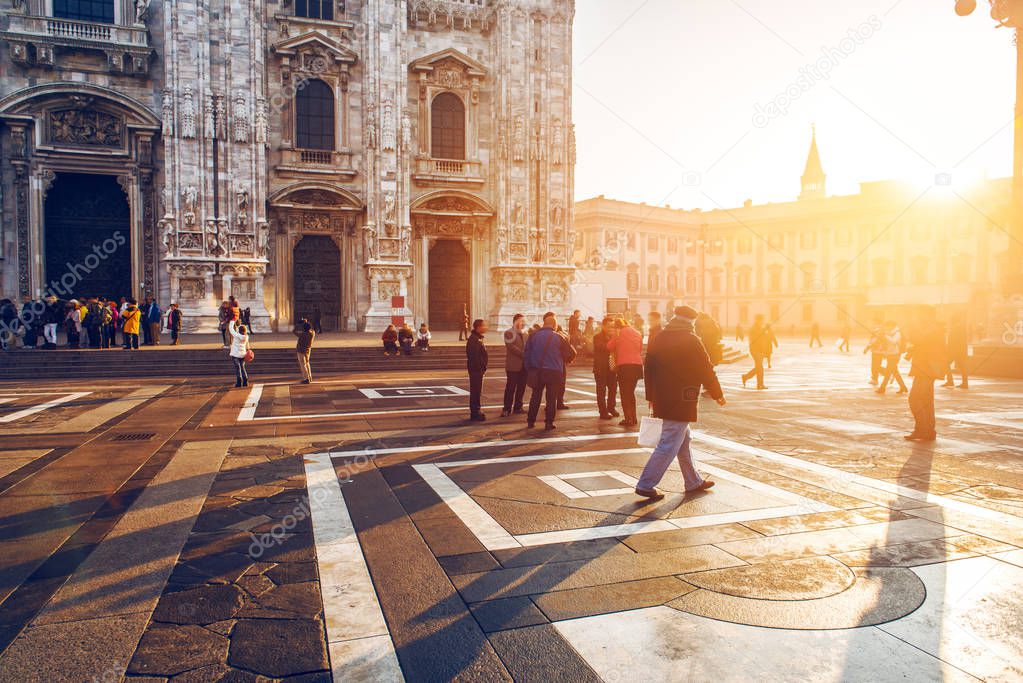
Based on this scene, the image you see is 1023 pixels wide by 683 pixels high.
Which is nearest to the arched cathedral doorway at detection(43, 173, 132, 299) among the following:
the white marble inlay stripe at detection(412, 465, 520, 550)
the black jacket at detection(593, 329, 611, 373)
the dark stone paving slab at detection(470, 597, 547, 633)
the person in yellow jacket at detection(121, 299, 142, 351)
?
the person in yellow jacket at detection(121, 299, 142, 351)

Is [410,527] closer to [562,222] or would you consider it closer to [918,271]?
[562,222]

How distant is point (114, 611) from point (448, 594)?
1.90 metres

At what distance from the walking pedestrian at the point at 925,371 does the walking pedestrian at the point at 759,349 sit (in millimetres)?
6571

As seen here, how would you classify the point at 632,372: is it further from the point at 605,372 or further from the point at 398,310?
the point at 398,310

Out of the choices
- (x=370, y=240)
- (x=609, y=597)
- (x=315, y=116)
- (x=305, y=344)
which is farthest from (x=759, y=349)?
(x=315, y=116)

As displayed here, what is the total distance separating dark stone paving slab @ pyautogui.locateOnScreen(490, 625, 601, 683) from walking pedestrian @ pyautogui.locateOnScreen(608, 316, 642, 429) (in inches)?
285

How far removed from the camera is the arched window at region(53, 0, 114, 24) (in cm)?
2720

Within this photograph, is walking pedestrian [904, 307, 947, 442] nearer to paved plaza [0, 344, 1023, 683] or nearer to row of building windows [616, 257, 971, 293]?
paved plaza [0, 344, 1023, 683]

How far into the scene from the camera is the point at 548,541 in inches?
209

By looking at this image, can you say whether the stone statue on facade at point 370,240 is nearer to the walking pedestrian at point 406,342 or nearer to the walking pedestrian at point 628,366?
the walking pedestrian at point 406,342

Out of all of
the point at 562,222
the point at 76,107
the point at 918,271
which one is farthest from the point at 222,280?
the point at 918,271

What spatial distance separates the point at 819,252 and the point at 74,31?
206ft

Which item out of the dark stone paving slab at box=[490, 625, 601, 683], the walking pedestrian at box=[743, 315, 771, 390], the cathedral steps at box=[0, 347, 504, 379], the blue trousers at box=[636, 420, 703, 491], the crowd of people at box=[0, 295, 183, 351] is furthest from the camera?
the crowd of people at box=[0, 295, 183, 351]

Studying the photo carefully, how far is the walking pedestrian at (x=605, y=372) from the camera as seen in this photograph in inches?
460
